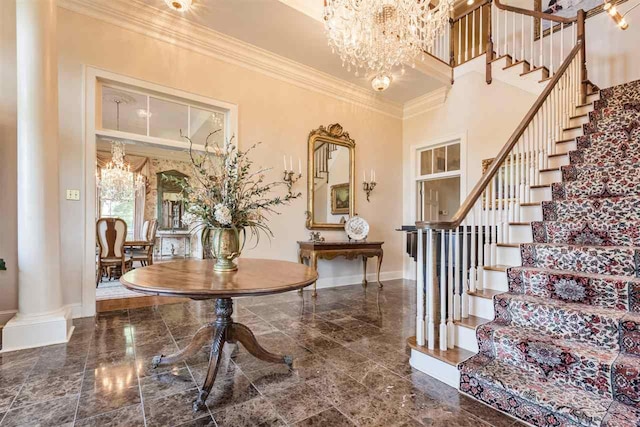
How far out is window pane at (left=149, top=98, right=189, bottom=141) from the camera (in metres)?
3.72

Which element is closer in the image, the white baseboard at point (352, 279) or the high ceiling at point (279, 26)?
the high ceiling at point (279, 26)

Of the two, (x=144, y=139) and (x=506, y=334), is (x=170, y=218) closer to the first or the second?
(x=144, y=139)

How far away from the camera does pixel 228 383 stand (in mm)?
1889

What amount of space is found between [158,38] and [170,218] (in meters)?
5.48

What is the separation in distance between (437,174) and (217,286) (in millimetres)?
4722

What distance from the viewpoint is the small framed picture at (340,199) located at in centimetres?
497

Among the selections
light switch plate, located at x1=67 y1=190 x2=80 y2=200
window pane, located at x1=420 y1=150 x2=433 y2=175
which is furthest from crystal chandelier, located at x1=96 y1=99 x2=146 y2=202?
window pane, located at x1=420 y1=150 x2=433 y2=175

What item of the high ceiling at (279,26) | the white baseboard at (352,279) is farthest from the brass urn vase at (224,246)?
the white baseboard at (352,279)

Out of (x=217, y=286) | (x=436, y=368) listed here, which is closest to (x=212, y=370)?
(x=217, y=286)

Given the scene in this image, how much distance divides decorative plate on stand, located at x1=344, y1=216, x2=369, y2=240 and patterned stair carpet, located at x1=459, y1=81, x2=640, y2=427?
2.71m

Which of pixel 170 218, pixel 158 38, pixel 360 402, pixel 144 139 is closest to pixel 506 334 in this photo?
pixel 360 402

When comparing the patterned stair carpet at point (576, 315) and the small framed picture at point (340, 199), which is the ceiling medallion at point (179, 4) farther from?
the patterned stair carpet at point (576, 315)

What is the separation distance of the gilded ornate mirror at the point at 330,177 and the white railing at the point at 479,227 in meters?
2.35

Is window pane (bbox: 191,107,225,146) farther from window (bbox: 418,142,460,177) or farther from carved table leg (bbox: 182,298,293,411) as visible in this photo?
window (bbox: 418,142,460,177)
